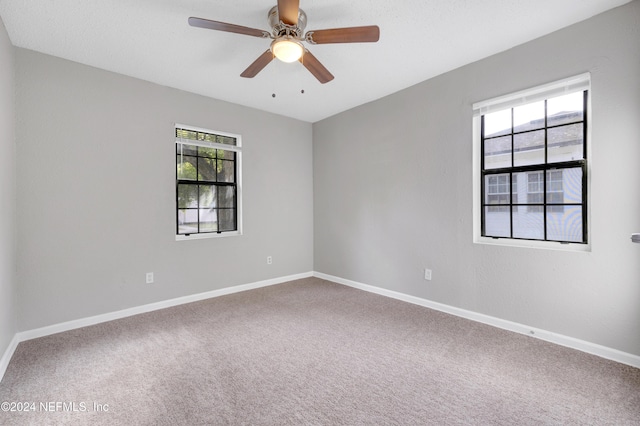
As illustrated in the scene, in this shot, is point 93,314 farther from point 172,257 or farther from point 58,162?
point 58,162

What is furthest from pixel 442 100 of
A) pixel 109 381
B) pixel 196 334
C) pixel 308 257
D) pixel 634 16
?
pixel 109 381

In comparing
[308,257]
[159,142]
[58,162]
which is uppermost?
[159,142]

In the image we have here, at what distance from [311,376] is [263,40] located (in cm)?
274

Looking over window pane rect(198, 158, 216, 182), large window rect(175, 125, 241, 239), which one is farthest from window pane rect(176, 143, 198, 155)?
window pane rect(198, 158, 216, 182)

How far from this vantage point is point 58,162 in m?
2.78

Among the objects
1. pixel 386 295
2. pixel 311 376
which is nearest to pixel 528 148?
pixel 386 295

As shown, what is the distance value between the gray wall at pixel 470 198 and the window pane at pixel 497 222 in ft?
0.58

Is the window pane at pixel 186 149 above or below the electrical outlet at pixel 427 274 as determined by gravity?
above

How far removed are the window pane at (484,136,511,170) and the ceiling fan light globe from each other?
2.13 meters

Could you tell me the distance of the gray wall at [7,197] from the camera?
217 cm

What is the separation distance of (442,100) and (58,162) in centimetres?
399

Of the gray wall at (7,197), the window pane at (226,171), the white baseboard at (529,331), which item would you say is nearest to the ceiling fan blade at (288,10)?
the gray wall at (7,197)

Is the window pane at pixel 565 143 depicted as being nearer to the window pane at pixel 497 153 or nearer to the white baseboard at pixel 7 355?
the window pane at pixel 497 153

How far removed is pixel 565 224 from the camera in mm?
2516
